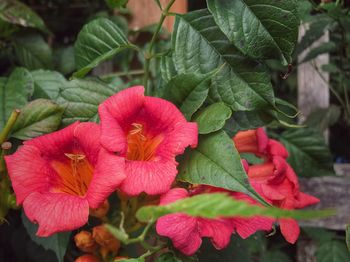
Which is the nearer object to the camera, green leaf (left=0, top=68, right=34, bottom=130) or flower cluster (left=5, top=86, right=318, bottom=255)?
flower cluster (left=5, top=86, right=318, bottom=255)

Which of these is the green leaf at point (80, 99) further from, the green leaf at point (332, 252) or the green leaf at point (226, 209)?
the green leaf at point (332, 252)

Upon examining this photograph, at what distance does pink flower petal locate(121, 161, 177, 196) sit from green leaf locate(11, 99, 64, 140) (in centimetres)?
16

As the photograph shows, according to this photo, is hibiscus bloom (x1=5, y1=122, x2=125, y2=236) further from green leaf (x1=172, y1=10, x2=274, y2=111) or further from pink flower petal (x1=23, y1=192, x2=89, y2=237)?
green leaf (x1=172, y1=10, x2=274, y2=111)

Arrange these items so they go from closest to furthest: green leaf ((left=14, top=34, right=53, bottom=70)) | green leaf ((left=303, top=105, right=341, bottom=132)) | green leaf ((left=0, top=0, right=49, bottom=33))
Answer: green leaf ((left=0, top=0, right=49, bottom=33)) < green leaf ((left=14, top=34, right=53, bottom=70)) < green leaf ((left=303, top=105, right=341, bottom=132))

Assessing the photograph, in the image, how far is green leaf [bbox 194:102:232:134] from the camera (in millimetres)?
559

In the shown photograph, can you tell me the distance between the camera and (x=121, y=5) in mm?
687

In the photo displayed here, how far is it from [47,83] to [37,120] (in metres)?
0.16

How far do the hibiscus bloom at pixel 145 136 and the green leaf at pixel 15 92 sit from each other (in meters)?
0.21

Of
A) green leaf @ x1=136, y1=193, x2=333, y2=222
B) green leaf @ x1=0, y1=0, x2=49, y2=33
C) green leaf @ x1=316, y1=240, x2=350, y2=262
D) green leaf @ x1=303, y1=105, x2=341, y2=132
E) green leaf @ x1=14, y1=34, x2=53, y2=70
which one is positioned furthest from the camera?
green leaf @ x1=303, y1=105, x2=341, y2=132

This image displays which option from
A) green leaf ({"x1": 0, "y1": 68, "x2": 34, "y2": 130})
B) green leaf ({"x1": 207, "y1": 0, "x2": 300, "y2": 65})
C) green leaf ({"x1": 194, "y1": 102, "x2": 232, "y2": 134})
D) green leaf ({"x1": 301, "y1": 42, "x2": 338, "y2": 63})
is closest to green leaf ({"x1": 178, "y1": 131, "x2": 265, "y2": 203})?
green leaf ({"x1": 194, "y1": 102, "x2": 232, "y2": 134})

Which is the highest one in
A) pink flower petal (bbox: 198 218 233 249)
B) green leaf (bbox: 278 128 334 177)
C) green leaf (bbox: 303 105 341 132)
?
pink flower petal (bbox: 198 218 233 249)

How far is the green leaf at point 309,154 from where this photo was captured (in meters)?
0.99

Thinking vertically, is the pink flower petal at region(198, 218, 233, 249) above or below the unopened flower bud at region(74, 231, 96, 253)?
above

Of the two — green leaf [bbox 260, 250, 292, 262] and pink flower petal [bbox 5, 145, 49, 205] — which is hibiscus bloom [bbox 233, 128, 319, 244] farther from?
green leaf [bbox 260, 250, 292, 262]
